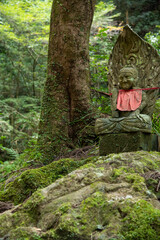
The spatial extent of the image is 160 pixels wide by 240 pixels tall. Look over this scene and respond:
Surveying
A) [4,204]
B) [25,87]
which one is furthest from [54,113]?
[25,87]

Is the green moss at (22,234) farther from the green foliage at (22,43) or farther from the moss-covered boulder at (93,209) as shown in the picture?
the green foliage at (22,43)

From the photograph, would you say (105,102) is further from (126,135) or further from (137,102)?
(126,135)

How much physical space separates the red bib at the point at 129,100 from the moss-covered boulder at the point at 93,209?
1.47m

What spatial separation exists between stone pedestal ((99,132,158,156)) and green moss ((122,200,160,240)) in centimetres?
172

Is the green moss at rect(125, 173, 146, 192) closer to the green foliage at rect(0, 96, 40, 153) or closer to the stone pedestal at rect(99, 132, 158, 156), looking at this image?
the stone pedestal at rect(99, 132, 158, 156)

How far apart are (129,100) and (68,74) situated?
1.59 metres

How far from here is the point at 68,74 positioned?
522cm

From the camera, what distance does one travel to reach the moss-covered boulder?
189 centimetres

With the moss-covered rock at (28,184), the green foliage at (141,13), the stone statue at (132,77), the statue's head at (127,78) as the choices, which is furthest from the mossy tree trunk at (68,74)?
the green foliage at (141,13)

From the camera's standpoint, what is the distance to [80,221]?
78.6 inches

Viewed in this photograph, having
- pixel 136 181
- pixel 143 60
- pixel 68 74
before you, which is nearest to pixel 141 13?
pixel 68 74

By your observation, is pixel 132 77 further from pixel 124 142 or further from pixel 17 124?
pixel 17 124

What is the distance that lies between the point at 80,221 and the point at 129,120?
207 centimetres

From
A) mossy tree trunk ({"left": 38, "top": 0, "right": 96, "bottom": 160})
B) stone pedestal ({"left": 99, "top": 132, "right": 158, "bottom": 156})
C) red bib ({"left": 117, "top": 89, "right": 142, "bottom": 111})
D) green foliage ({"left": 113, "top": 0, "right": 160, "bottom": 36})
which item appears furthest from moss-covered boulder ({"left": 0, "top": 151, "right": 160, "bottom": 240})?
green foliage ({"left": 113, "top": 0, "right": 160, "bottom": 36})
